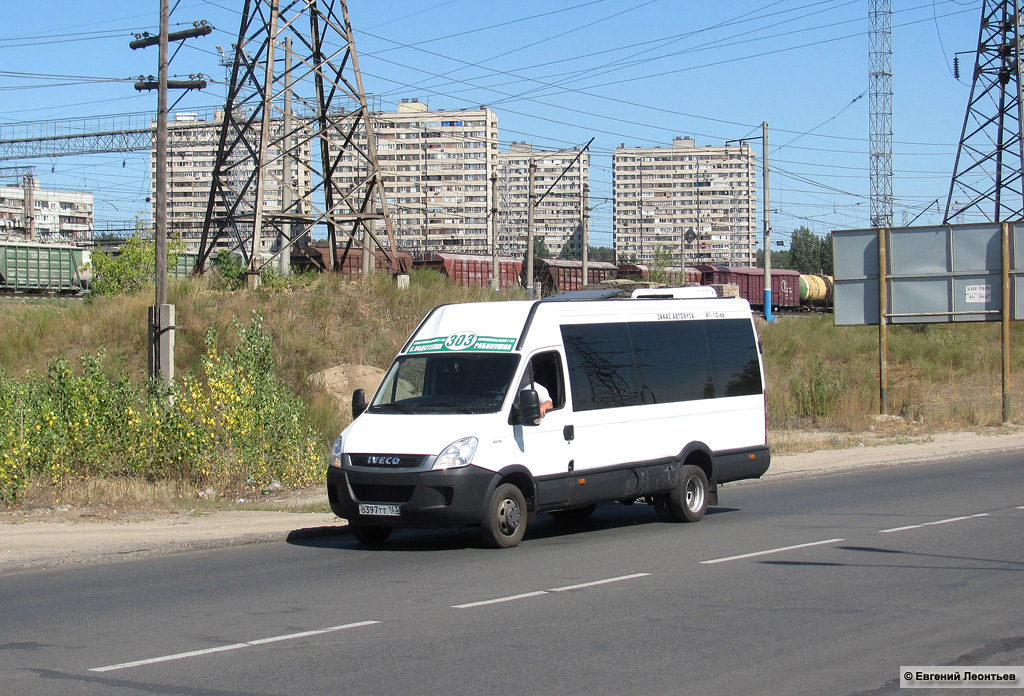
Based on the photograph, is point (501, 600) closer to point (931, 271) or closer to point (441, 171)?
point (931, 271)

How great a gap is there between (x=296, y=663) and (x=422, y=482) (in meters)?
3.99

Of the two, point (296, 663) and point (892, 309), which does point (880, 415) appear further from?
point (296, 663)

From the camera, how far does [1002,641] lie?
6863mm

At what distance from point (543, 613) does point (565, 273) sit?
5306cm

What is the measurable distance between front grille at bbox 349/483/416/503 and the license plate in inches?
2.1

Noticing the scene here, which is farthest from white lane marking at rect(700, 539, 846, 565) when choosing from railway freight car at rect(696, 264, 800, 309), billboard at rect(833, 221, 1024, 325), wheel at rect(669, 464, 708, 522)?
railway freight car at rect(696, 264, 800, 309)

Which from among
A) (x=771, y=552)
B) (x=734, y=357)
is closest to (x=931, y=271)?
(x=734, y=357)

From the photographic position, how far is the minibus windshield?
36.7 feet

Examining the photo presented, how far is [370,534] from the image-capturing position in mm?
11492

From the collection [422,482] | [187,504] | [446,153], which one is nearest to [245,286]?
[187,504]

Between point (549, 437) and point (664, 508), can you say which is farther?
point (664, 508)

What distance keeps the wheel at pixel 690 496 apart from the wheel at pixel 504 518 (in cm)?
263

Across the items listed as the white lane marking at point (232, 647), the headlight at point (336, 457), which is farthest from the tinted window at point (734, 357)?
the white lane marking at point (232, 647)

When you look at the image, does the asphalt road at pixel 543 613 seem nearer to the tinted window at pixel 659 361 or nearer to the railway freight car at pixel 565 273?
the tinted window at pixel 659 361
